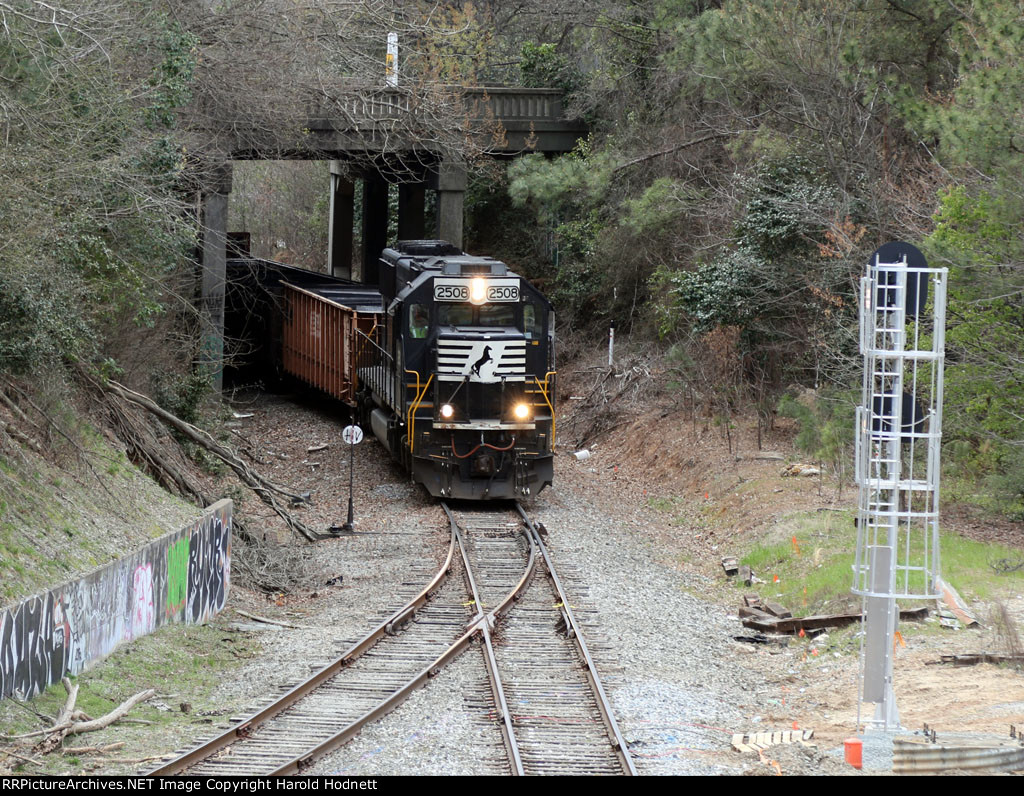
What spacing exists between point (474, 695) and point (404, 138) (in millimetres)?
19092

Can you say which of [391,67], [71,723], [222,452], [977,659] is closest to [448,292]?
[222,452]

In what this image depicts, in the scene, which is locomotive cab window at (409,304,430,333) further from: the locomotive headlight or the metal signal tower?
the metal signal tower

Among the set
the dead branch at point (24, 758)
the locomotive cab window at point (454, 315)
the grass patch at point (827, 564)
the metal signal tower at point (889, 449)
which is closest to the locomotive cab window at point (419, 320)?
the locomotive cab window at point (454, 315)

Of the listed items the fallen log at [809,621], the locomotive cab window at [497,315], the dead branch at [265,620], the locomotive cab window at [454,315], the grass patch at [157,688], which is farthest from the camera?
the locomotive cab window at [497,315]

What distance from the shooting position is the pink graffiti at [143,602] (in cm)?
1174

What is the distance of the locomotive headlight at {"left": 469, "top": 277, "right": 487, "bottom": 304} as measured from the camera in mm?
19672

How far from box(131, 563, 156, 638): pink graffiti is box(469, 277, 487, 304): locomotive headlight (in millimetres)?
8833

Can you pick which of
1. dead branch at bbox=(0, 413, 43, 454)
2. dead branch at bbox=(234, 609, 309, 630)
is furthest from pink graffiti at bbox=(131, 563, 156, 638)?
dead branch at bbox=(0, 413, 43, 454)

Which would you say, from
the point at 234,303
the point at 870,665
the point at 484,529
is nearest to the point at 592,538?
the point at 484,529

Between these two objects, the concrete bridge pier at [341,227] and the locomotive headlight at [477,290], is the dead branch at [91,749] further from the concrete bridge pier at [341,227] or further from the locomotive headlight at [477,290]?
the concrete bridge pier at [341,227]

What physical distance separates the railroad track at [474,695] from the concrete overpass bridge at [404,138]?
466 inches

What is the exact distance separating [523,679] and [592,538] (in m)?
7.24

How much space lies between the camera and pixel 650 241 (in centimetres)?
3048

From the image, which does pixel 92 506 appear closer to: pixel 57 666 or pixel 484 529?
pixel 57 666
